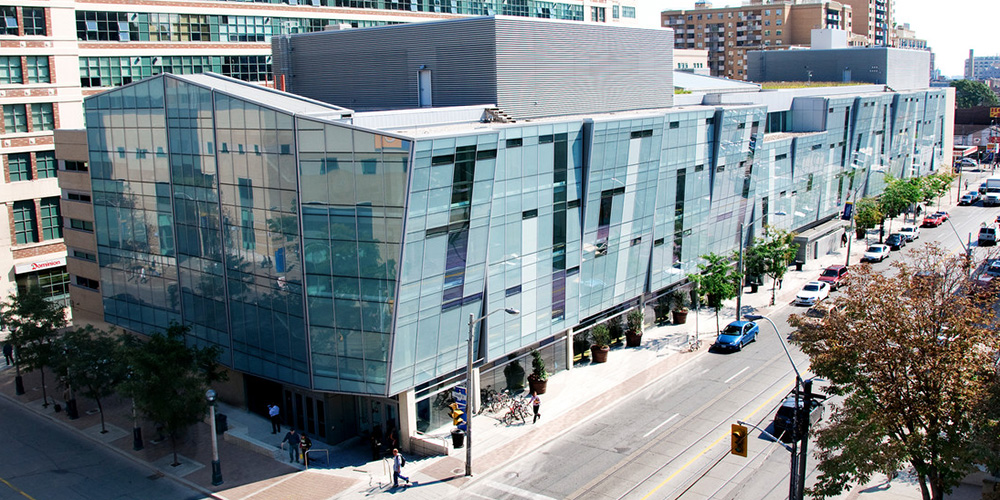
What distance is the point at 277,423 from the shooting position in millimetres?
39688

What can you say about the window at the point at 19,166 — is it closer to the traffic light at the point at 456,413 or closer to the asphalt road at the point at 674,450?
the traffic light at the point at 456,413

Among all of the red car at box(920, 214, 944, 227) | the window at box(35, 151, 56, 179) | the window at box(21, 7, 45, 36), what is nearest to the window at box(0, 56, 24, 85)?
the window at box(21, 7, 45, 36)

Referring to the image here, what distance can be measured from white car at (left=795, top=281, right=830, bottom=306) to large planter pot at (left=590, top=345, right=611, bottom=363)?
17.5m

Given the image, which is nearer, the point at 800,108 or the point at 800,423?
the point at 800,423

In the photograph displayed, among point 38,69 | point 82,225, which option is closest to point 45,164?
point 38,69

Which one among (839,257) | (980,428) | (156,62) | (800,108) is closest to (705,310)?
(839,257)

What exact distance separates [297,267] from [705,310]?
30.4 meters

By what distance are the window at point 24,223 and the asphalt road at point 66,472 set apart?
801 inches

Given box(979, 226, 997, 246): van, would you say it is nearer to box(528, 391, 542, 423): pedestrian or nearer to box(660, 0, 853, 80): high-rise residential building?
box(528, 391, 542, 423): pedestrian

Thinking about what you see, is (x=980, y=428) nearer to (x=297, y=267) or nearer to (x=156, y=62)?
(x=297, y=267)

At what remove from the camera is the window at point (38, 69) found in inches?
2296

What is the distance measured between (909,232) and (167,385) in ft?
216

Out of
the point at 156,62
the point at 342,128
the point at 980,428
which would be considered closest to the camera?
the point at 980,428

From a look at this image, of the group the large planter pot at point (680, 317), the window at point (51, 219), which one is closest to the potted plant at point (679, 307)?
the large planter pot at point (680, 317)
